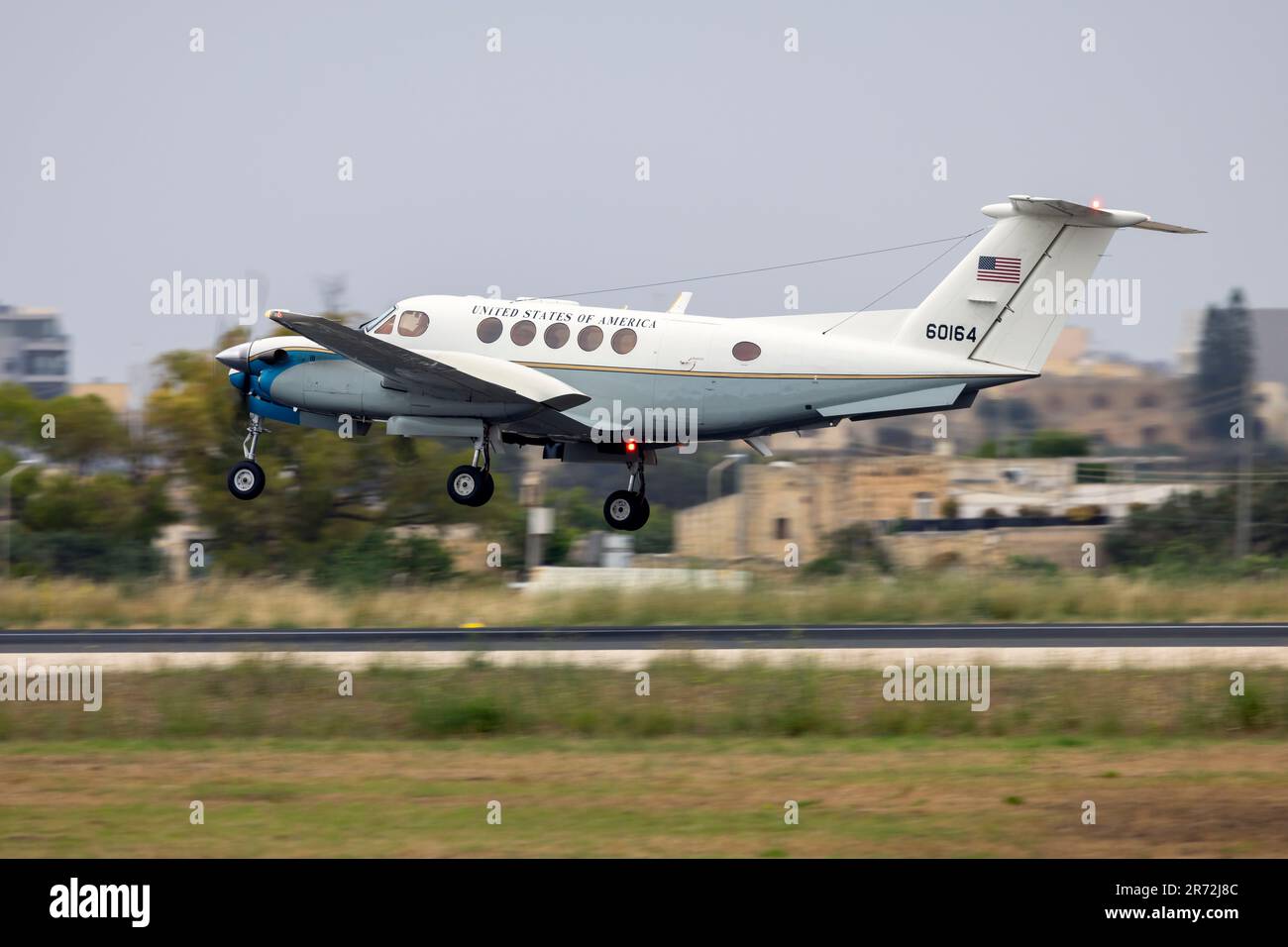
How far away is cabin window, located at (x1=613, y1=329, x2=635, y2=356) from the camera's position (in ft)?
95.6

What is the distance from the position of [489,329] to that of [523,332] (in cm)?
71

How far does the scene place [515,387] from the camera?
2944 cm

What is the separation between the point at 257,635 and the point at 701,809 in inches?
734

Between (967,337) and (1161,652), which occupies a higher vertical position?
(967,337)

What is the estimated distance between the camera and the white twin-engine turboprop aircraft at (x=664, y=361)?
91.7ft

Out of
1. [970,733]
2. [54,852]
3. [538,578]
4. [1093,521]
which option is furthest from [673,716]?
[1093,521]

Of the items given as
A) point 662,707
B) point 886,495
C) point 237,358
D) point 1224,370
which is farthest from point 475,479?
point 1224,370

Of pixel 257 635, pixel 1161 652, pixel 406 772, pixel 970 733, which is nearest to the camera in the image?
pixel 406 772

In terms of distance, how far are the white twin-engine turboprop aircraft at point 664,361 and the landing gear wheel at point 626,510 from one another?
49 millimetres

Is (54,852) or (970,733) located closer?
(54,852)

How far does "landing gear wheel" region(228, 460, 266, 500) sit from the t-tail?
1391 centimetres

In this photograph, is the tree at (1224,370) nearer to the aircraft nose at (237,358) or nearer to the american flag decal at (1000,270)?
the american flag decal at (1000,270)

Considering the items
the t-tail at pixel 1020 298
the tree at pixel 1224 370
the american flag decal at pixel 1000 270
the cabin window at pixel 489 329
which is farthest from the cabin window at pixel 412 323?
the tree at pixel 1224 370

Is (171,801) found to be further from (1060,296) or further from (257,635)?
(1060,296)
